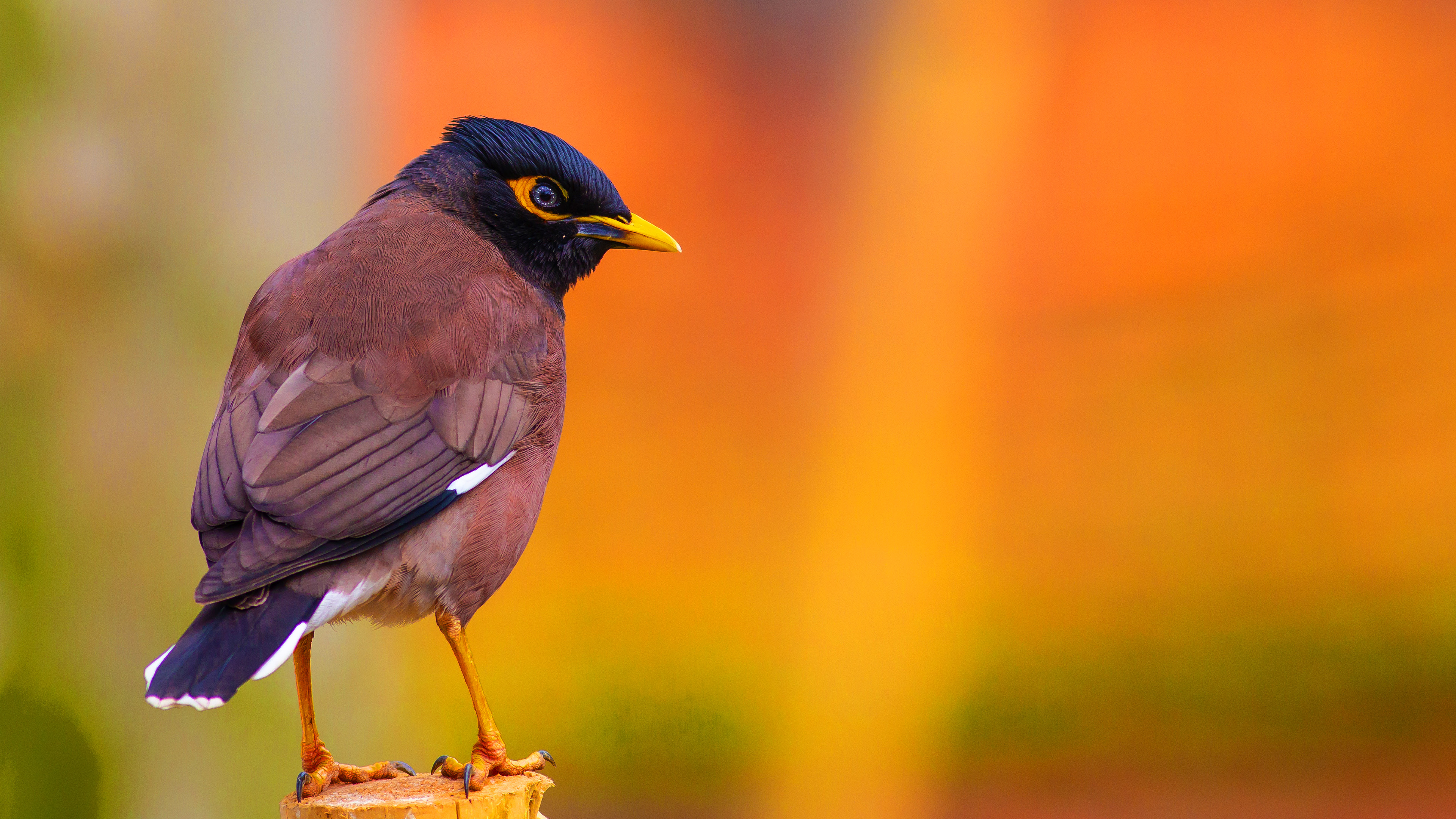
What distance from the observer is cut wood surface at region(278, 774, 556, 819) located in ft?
7.20

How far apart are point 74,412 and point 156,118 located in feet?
4.17

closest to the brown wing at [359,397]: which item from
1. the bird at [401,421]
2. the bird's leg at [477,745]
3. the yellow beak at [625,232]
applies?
the bird at [401,421]

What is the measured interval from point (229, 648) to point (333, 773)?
2.25 ft

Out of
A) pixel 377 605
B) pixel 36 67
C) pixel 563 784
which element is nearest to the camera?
pixel 377 605

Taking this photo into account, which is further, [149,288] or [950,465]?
[950,465]

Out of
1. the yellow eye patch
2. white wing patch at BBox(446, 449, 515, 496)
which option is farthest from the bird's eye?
white wing patch at BBox(446, 449, 515, 496)

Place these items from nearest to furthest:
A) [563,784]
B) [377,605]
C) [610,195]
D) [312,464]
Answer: [312,464] < [377,605] < [610,195] < [563,784]

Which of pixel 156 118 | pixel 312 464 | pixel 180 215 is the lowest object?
pixel 312 464

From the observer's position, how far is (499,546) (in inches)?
94.7

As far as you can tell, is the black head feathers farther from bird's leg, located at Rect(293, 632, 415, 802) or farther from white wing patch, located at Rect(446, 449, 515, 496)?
bird's leg, located at Rect(293, 632, 415, 802)

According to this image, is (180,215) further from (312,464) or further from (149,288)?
(312,464)

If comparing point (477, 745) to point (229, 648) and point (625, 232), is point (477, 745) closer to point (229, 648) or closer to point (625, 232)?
point (229, 648)

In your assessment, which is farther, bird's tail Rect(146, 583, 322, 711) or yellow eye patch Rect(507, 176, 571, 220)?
yellow eye patch Rect(507, 176, 571, 220)

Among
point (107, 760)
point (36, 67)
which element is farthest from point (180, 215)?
point (107, 760)
